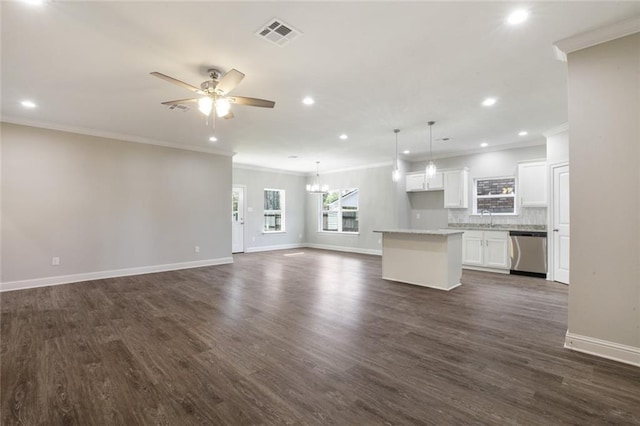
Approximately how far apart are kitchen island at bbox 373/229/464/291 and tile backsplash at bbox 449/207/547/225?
7.28ft

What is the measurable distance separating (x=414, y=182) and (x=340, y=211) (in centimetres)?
282

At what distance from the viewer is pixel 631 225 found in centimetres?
231

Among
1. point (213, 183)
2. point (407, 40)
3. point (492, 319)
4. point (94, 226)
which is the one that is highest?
point (407, 40)

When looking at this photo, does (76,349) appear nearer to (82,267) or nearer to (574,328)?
(82,267)

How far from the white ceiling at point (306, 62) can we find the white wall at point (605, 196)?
39cm

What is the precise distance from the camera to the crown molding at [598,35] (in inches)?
90.6

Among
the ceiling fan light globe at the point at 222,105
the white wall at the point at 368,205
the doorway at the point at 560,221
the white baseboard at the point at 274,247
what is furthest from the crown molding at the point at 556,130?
the white baseboard at the point at 274,247

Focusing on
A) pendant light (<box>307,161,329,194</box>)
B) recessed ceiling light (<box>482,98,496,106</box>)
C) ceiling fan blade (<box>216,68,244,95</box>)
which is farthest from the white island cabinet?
ceiling fan blade (<box>216,68,244,95</box>)

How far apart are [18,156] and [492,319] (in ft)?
23.9

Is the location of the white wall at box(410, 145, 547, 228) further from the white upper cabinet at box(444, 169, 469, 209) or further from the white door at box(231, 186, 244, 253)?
the white door at box(231, 186, 244, 253)

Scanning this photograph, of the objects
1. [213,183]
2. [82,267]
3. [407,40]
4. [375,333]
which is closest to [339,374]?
[375,333]

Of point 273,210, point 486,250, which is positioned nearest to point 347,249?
point 273,210

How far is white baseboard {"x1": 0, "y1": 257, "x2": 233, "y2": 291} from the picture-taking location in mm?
4621

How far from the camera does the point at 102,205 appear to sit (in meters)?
5.38
